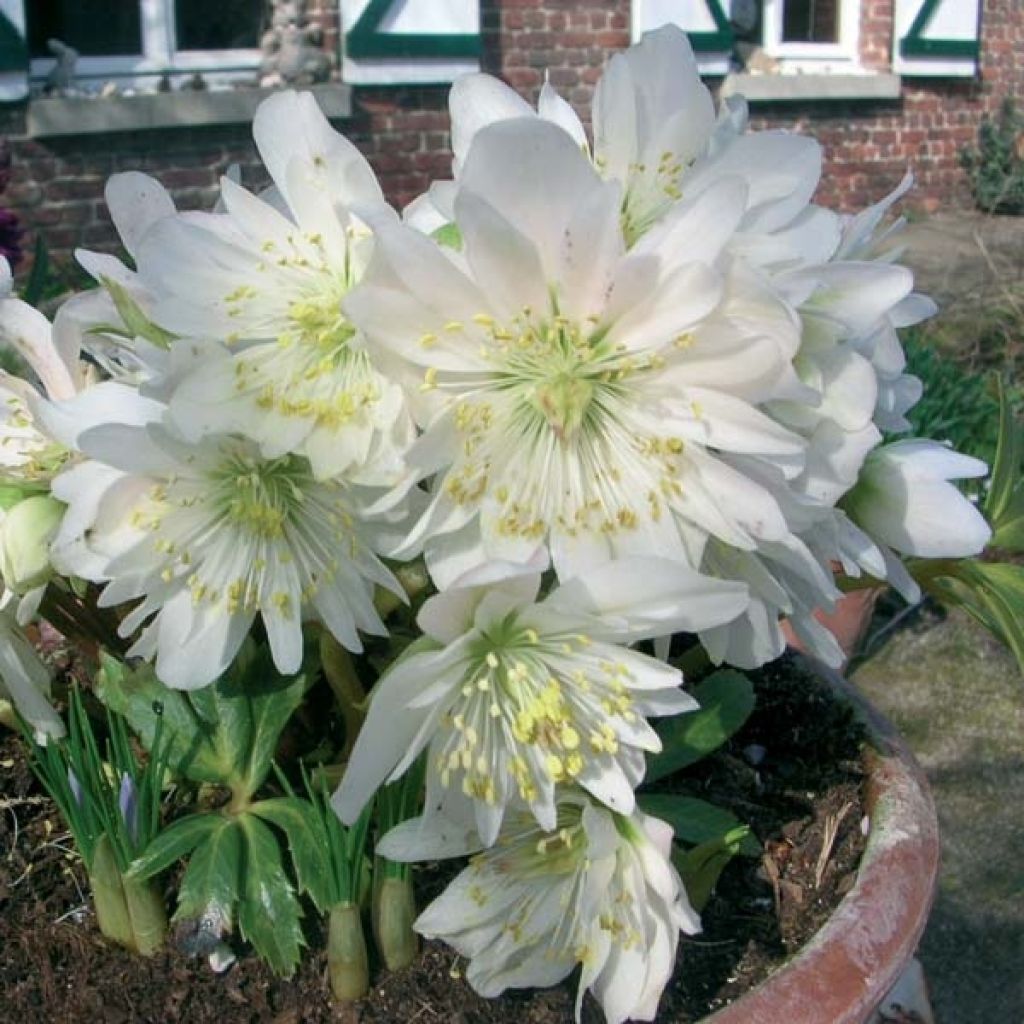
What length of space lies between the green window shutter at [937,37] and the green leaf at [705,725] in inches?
229

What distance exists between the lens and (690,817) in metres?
0.92

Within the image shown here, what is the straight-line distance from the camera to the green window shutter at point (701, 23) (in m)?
5.18

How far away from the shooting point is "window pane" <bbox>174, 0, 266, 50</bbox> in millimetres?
4613

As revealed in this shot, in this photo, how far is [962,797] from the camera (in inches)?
97.9

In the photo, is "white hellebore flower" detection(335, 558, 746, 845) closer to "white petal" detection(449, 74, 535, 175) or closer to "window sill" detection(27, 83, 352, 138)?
"white petal" detection(449, 74, 535, 175)

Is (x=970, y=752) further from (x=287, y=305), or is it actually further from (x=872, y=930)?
(x=287, y=305)

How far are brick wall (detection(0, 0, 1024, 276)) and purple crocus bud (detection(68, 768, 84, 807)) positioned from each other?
12.0 ft

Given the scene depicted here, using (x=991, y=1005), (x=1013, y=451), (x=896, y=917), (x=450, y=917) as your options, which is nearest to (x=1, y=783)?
(x=450, y=917)

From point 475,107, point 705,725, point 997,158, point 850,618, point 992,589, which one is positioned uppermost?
point 475,107

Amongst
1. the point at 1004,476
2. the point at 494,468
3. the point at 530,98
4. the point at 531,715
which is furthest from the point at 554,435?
the point at 530,98

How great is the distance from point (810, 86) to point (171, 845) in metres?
5.62

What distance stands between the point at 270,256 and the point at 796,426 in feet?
0.94

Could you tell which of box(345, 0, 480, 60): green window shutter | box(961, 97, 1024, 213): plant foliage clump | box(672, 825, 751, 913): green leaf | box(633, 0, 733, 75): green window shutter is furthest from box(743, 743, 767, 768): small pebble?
box(961, 97, 1024, 213): plant foliage clump

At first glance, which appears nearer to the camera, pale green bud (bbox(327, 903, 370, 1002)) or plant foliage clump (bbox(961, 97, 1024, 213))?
pale green bud (bbox(327, 903, 370, 1002))
